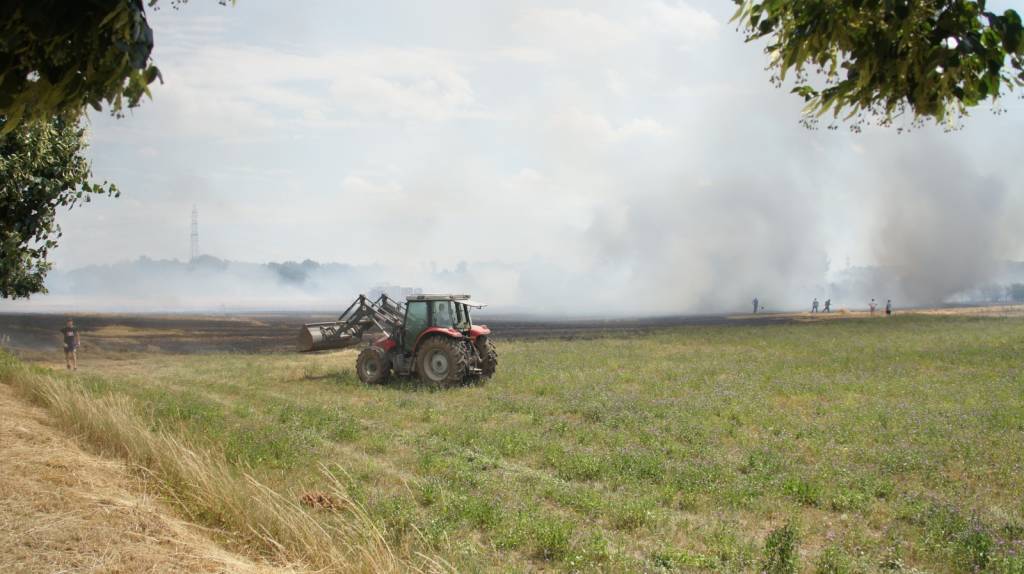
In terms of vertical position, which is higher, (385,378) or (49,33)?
(49,33)

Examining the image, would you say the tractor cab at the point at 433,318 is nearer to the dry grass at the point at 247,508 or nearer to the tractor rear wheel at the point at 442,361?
the tractor rear wheel at the point at 442,361

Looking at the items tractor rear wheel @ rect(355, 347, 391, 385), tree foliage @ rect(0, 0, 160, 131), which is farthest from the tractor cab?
tree foliage @ rect(0, 0, 160, 131)

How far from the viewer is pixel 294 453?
34.2 ft

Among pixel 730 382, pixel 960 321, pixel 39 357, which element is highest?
pixel 960 321

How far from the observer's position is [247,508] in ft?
22.6

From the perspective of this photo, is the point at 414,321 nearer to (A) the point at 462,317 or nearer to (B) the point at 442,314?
(B) the point at 442,314

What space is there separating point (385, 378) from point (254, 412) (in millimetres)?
5563

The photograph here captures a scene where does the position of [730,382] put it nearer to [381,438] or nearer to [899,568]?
[381,438]

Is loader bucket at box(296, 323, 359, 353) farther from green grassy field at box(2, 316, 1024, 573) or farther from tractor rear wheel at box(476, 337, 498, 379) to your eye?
tractor rear wheel at box(476, 337, 498, 379)

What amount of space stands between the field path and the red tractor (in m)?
10.6

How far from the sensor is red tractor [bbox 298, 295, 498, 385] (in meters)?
19.1

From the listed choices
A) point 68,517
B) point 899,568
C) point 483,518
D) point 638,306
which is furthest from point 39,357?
point 638,306

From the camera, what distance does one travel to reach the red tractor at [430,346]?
62.6ft

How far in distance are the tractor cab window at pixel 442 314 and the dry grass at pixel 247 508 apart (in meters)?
9.67
